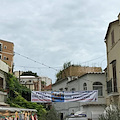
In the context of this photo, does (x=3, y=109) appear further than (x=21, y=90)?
No

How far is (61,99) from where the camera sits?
23625 millimetres

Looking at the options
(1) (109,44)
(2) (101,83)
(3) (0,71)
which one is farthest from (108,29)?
(3) (0,71)

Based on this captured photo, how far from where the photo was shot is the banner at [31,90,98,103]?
2341 cm

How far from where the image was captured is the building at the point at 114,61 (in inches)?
842

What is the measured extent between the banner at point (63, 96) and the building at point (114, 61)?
1.78 metres

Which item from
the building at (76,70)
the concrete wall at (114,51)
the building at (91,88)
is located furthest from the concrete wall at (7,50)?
the concrete wall at (114,51)

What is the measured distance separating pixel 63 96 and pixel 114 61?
559 centimetres

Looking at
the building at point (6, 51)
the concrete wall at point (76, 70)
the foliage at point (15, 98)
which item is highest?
the building at point (6, 51)

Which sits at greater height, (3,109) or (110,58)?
(110,58)

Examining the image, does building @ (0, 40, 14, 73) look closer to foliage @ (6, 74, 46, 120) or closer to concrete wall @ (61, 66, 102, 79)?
concrete wall @ (61, 66, 102, 79)

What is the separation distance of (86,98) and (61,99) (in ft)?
7.46

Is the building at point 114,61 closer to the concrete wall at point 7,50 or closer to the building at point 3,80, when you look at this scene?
the building at point 3,80

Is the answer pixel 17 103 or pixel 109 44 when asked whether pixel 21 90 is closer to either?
pixel 17 103

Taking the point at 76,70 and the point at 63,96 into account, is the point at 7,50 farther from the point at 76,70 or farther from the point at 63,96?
the point at 63,96
